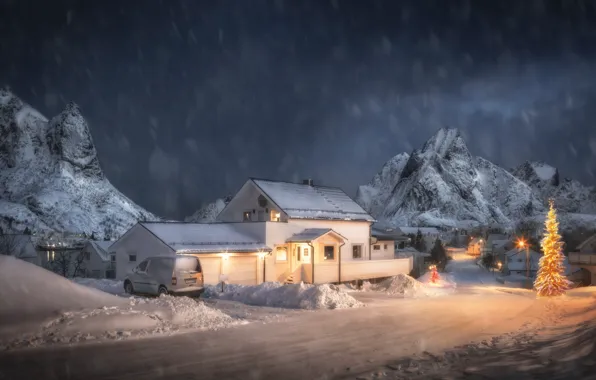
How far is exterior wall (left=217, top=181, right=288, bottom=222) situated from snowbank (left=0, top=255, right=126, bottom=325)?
24.8m

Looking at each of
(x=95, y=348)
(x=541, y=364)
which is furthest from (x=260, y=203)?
(x=541, y=364)

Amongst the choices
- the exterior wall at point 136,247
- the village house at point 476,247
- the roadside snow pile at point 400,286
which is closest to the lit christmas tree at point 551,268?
the roadside snow pile at point 400,286

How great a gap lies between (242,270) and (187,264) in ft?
33.1

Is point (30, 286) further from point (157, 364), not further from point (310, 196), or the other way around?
point (310, 196)

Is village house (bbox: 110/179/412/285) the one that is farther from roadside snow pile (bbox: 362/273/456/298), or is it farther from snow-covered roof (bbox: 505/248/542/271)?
snow-covered roof (bbox: 505/248/542/271)

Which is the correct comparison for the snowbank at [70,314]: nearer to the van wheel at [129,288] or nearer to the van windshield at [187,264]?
the van windshield at [187,264]

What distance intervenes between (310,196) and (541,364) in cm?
3479

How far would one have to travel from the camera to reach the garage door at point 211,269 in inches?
1287

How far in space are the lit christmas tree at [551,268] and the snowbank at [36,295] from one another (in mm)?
25062

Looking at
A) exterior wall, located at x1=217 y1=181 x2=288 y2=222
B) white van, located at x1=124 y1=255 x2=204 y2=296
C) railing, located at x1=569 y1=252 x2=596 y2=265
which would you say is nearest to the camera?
white van, located at x1=124 y1=255 x2=204 y2=296

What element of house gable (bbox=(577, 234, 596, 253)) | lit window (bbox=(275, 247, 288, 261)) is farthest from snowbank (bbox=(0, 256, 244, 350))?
house gable (bbox=(577, 234, 596, 253))

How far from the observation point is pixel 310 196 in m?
44.9

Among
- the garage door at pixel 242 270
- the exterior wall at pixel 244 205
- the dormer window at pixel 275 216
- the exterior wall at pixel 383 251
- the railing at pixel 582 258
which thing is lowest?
the garage door at pixel 242 270

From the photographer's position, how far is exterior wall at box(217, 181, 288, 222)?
42.5m
